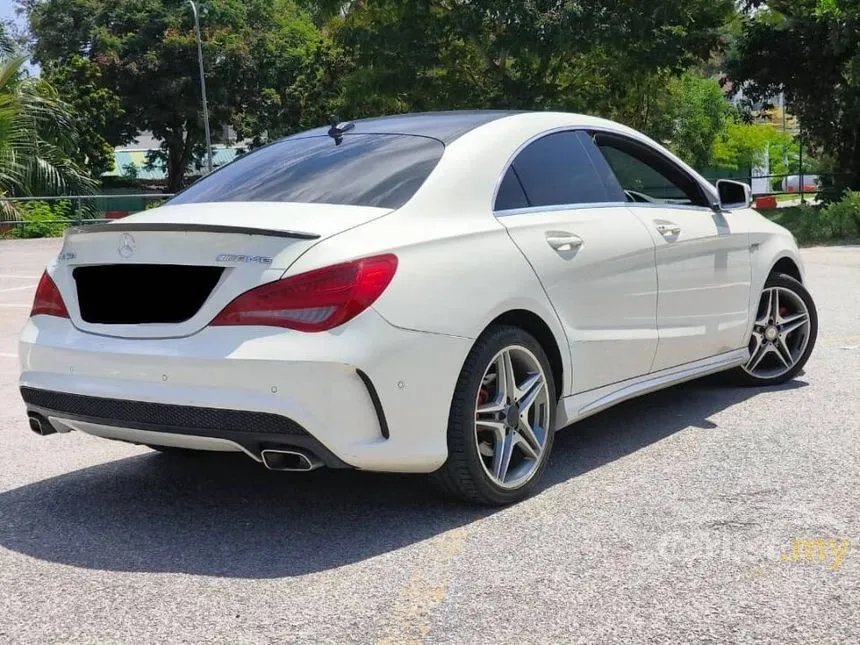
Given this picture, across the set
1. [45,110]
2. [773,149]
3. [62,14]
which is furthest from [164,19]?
[773,149]

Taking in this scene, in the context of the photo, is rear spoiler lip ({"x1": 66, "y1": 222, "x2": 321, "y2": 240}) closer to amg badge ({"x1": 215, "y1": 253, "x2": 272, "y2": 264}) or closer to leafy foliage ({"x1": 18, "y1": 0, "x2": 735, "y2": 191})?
amg badge ({"x1": 215, "y1": 253, "x2": 272, "y2": 264})

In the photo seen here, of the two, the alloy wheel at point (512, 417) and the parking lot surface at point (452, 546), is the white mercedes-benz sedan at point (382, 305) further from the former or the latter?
the parking lot surface at point (452, 546)

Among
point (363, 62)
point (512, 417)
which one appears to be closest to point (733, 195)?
point (512, 417)

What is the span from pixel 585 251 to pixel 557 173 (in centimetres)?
42

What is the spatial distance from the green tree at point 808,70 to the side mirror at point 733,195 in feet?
62.8

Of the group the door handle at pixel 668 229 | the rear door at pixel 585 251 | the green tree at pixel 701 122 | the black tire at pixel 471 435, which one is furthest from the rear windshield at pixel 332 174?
the green tree at pixel 701 122

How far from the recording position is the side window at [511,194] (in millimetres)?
4590

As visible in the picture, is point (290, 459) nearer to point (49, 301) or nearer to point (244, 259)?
point (244, 259)

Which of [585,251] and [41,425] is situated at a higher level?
[585,251]

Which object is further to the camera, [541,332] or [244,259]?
[541,332]

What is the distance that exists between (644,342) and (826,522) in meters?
1.35

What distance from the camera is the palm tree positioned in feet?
88.4

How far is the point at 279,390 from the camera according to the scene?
373cm

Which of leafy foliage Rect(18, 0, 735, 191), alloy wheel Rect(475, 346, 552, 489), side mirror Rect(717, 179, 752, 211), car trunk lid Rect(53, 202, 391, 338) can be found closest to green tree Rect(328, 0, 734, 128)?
leafy foliage Rect(18, 0, 735, 191)
